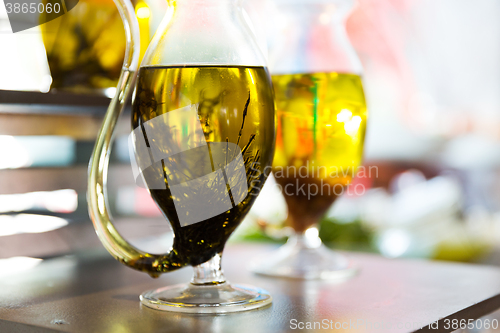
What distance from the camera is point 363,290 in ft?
1.73

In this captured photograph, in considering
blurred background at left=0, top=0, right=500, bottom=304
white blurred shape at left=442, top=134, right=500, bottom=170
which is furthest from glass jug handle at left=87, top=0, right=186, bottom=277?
white blurred shape at left=442, top=134, right=500, bottom=170

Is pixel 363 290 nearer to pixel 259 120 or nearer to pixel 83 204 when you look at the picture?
pixel 259 120

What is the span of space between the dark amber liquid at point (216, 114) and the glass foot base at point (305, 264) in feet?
0.51

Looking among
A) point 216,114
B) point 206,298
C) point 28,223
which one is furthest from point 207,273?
point 28,223

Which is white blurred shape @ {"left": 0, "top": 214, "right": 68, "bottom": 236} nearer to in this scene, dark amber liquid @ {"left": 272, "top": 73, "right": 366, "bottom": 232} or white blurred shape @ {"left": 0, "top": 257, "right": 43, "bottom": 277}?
white blurred shape @ {"left": 0, "top": 257, "right": 43, "bottom": 277}

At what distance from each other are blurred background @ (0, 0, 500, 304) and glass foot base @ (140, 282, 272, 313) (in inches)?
8.6

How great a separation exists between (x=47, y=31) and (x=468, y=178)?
245cm

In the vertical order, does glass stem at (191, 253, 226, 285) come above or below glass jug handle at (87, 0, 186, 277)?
below

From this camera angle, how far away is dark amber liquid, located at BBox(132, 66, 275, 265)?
42cm

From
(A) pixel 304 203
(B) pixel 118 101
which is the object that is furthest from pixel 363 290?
(B) pixel 118 101

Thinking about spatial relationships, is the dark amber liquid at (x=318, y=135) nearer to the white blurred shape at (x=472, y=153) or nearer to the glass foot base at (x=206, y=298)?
the glass foot base at (x=206, y=298)

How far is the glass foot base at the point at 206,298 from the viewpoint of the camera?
1.39 ft

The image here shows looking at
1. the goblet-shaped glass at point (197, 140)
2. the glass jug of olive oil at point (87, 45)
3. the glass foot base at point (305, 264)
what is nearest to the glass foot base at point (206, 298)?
the goblet-shaped glass at point (197, 140)

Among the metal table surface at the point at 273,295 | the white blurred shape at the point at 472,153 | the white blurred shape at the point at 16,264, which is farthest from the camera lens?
the white blurred shape at the point at 472,153
